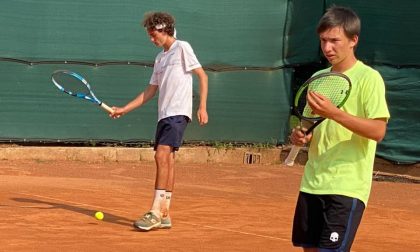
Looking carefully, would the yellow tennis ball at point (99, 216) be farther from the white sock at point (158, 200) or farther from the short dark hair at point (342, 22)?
the short dark hair at point (342, 22)

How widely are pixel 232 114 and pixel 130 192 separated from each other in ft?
12.5

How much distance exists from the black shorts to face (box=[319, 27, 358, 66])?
605mm

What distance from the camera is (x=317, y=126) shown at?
13.8ft

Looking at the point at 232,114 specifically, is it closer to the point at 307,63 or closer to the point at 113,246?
the point at 307,63

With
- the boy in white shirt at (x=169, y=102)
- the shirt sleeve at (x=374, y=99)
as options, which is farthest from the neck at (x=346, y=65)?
the boy in white shirt at (x=169, y=102)

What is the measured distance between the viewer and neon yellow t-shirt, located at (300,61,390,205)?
408cm

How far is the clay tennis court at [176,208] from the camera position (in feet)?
22.0

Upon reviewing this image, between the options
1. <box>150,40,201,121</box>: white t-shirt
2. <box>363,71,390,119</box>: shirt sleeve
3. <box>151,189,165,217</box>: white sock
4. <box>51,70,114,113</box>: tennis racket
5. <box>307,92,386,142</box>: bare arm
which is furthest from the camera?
<box>51,70,114,113</box>: tennis racket

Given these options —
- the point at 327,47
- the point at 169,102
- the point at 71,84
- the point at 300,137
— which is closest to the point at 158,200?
the point at 169,102

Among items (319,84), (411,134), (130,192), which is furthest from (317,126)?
(411,134)

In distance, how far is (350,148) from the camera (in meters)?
4.14

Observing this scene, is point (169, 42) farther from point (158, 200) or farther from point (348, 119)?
point (348, 119)

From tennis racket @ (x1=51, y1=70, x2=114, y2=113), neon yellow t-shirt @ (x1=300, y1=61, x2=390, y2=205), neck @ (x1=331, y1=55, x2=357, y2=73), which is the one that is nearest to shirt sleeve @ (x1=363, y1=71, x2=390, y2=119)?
neon yellow t-shirt @ (x1=300, y1=61, x2=390, y2=205)

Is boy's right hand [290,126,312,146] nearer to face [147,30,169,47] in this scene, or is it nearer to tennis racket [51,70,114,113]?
face [147,30,169,47]
